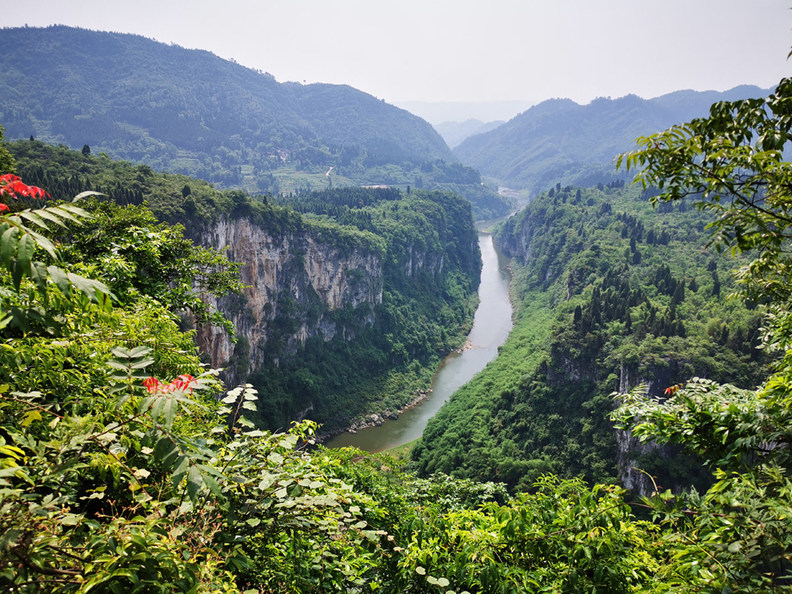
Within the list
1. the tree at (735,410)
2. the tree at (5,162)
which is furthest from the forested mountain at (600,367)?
the tree at (5,162)

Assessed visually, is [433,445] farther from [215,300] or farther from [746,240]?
[746,240]

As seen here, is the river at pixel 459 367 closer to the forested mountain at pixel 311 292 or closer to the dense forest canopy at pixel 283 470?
the forested mountain at pixel 311 292

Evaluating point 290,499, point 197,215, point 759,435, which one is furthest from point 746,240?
point 197,215

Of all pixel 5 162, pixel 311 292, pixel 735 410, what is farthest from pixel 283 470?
pixel 311 292

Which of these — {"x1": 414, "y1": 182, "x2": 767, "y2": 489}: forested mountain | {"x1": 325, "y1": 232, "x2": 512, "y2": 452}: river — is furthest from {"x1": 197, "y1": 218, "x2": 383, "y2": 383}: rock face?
{"x1": 414, "y1": 182, "x2": 767, "y2": 489}: forested mountain

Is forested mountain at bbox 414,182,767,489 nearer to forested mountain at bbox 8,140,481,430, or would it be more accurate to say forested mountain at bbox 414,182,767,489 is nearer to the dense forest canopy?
forested mountain at bbox 8,140,481,430

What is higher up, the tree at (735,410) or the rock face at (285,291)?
the tree at (735,410)

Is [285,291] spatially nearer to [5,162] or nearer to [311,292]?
[311,292]
